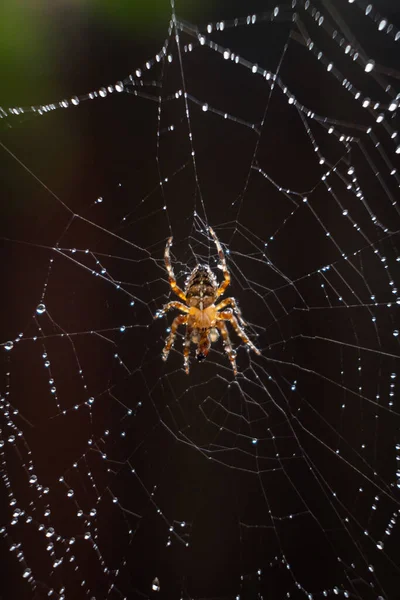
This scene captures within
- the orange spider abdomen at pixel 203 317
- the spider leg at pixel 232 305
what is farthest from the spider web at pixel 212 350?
the orange spider abdomen at pixel 203 317

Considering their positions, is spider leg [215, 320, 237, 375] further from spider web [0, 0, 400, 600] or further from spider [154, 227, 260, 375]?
spider web [0, 0, 400, 600]

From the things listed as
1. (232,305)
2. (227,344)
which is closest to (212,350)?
(227,344)

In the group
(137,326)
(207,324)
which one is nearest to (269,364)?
(207,324)

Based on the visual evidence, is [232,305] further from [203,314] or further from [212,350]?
[212,350]

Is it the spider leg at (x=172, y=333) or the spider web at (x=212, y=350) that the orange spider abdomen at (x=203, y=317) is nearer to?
the spider leg at (x=172, y=333)

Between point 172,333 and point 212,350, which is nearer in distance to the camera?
point 172,333

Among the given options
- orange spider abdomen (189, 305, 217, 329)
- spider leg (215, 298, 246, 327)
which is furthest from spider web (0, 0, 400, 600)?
orange spider abdomen (189, 305, 217, 329)
